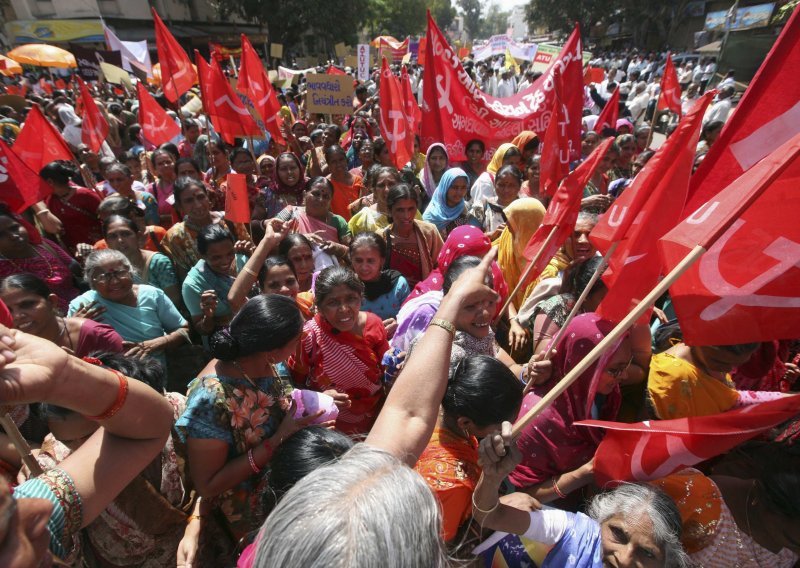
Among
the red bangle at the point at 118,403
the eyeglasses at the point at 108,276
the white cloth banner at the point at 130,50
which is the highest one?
the white cloth banner at the point at 130,50

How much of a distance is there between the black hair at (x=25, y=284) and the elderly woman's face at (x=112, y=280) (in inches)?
13.2

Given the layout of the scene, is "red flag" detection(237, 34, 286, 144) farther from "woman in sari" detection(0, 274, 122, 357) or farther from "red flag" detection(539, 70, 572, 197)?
"woman in sari" detection(0, 274, 122, 357)

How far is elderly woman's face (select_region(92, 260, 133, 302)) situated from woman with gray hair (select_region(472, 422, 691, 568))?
227 cm

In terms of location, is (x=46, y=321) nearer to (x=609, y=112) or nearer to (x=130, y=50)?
(x=609, y=112)

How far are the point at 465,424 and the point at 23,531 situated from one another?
1184 millimetres

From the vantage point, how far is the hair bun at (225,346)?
1.59 metres

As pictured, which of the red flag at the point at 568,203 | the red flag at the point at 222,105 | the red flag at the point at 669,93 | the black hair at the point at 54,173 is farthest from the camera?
the red flag at the point at 669,93

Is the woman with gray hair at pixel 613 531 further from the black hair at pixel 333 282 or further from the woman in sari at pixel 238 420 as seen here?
the black hair at pixel 333 282

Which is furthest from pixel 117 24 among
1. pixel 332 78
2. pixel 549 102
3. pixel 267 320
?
pixel 267 320

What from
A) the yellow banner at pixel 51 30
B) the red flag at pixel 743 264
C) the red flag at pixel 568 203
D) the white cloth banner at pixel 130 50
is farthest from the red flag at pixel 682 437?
the yellow banner at pixel 51 30

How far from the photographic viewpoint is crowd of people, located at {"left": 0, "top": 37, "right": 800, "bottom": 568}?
35.7 inches

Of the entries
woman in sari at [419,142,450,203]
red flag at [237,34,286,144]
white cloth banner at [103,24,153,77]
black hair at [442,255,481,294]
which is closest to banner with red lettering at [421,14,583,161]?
woman in sari at [419,142,450,203]

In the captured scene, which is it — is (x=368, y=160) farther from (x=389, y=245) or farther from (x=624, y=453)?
(x=624, y=453)

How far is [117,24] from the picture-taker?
Answer: 1168 inches
